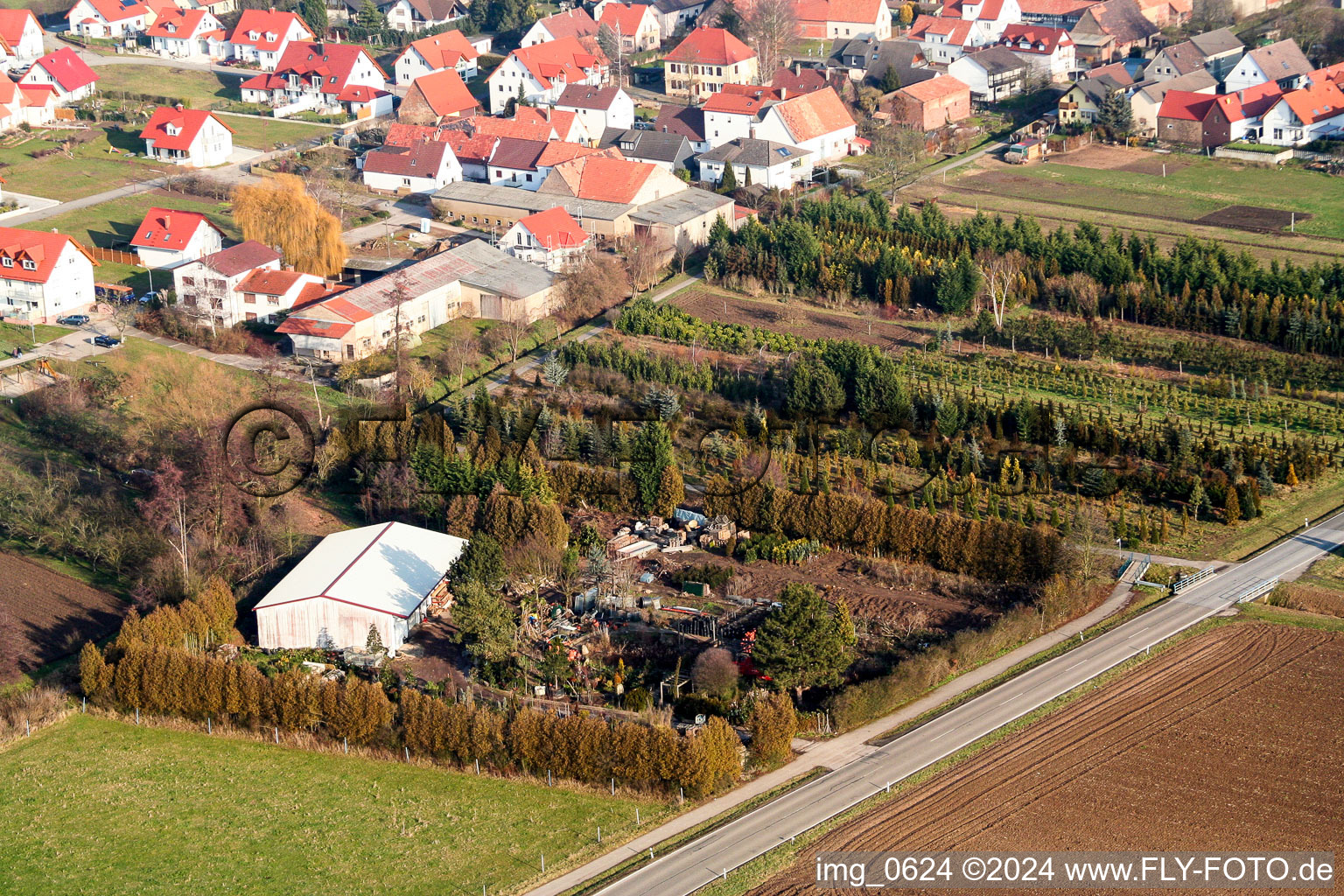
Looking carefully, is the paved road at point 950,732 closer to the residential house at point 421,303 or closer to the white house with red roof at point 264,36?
the residential house at point 421,303

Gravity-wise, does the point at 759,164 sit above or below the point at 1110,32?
below

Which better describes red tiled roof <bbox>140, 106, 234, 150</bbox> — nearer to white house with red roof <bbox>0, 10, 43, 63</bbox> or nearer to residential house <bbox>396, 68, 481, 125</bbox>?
residential house <bbox>396, 68, 481, 125</bbox>

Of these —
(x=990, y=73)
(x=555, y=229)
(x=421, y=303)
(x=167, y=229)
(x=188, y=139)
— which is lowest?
(x=421, y=303)

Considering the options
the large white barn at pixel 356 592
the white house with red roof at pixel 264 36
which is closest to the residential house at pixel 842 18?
the white house with red roof at pixel 264 36

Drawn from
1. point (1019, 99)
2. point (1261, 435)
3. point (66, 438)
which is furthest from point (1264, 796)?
point (1019, 99)

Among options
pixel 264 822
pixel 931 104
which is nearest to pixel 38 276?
pixel 264 822

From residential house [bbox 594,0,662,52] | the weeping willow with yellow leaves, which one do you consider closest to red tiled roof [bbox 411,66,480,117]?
residential house [bbox 594,0,662,52]

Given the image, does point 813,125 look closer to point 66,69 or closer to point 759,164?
point 759,164
